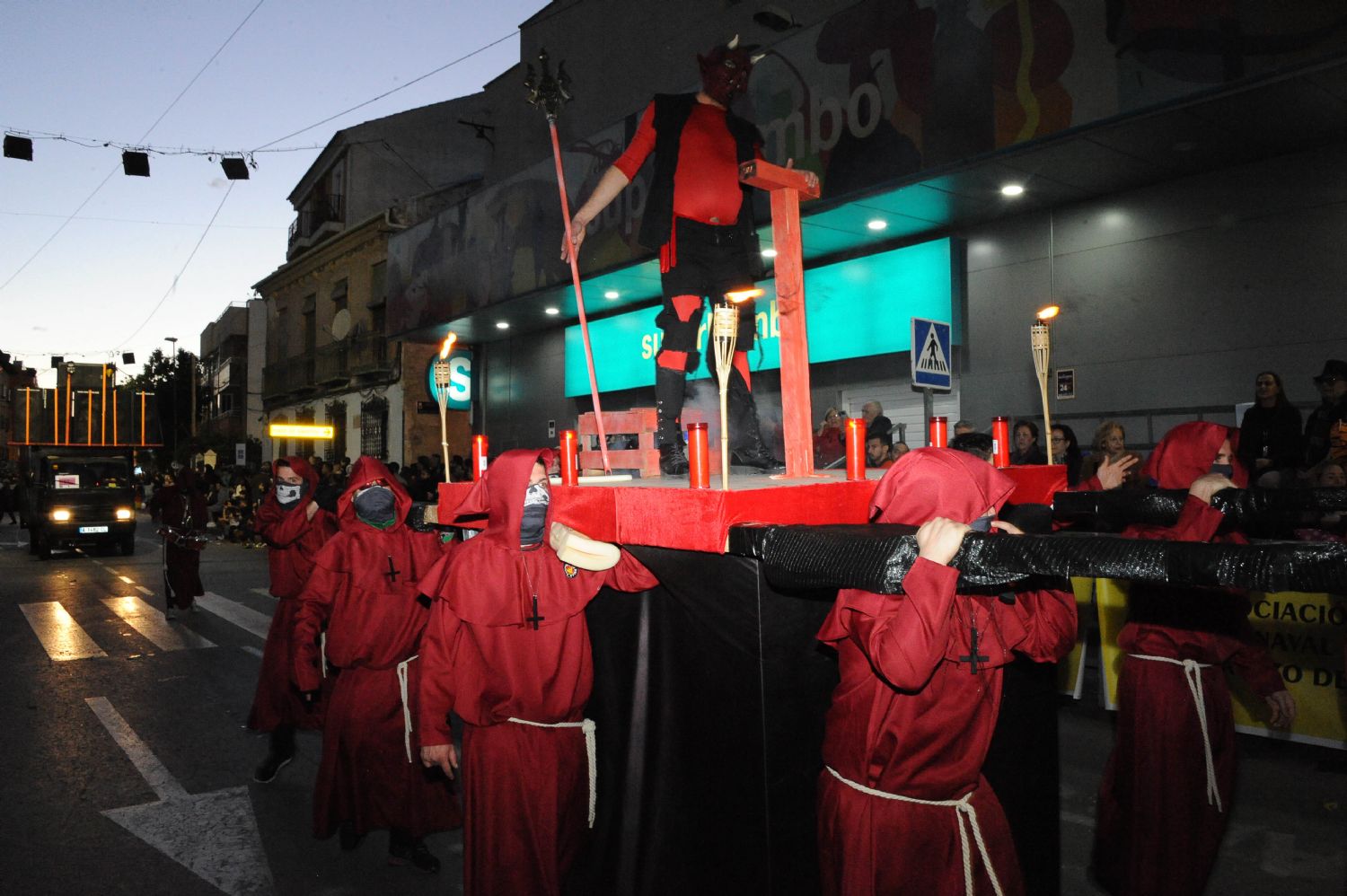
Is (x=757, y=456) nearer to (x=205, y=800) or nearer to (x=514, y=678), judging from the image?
(x=514, y=678)

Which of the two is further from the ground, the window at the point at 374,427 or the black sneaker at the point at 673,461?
the window at the point at 374,427

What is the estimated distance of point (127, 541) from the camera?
21.8m

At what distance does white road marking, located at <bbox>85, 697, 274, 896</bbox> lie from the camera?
15.6 feet

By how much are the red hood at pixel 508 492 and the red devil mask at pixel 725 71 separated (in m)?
2.00

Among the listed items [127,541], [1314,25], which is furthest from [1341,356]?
[127,541]

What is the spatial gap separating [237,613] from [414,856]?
932cm

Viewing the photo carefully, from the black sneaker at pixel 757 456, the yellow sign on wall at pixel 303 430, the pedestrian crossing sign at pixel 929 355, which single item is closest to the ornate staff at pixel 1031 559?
the black sneaker at pixel 757 456

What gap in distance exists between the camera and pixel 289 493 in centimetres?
738

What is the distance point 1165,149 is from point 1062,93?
56.8 inches

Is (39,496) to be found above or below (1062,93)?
below

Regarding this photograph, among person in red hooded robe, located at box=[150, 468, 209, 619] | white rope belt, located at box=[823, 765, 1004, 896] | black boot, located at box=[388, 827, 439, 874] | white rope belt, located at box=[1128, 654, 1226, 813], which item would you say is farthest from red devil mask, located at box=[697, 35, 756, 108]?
person in red hooded robe, located at box=[150, 468, 209, 619]

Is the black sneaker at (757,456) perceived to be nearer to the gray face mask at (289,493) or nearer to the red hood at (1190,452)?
the red hood at (1190,452)

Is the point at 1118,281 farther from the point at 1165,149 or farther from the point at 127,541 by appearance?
the point at 127,541

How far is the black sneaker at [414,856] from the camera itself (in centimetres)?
490
